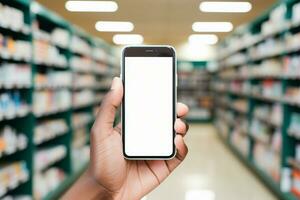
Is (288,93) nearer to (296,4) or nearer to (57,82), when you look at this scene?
(296,4)

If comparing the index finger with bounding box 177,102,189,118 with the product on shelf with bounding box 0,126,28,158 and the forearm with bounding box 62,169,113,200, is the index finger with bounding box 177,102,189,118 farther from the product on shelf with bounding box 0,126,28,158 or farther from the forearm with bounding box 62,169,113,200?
the product on shelf with bounding box 0,126,28,158

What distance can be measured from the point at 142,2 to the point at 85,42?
1.31 meters

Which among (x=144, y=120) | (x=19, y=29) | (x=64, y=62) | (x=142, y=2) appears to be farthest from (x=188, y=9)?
(x=144, y=120)

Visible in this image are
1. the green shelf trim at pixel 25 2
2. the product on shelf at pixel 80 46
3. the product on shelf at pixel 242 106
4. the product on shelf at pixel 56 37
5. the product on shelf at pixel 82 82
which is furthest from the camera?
the product on shelf at pixel 242 106

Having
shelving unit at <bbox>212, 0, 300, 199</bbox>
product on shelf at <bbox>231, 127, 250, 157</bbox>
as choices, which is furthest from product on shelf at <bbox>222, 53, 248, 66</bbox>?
product on shelf at <bbox>231, 127, 250, 157</bbox>

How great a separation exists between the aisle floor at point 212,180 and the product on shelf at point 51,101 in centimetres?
152

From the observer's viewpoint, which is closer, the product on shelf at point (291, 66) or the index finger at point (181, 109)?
the index finger at point (181, 109)

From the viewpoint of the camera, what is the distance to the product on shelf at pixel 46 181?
4027mm

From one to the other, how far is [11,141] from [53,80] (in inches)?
60.0

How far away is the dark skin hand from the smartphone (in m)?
Answer: 0.05

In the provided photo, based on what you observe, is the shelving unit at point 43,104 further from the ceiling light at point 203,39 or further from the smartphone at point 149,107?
the ceiling light at point 203,39

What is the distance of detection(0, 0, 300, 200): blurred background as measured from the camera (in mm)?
3600

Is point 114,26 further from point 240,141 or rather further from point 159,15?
point 240,141

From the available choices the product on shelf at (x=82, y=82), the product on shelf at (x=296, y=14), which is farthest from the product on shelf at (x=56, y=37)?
the product on shelf at (x=296, y=14)
